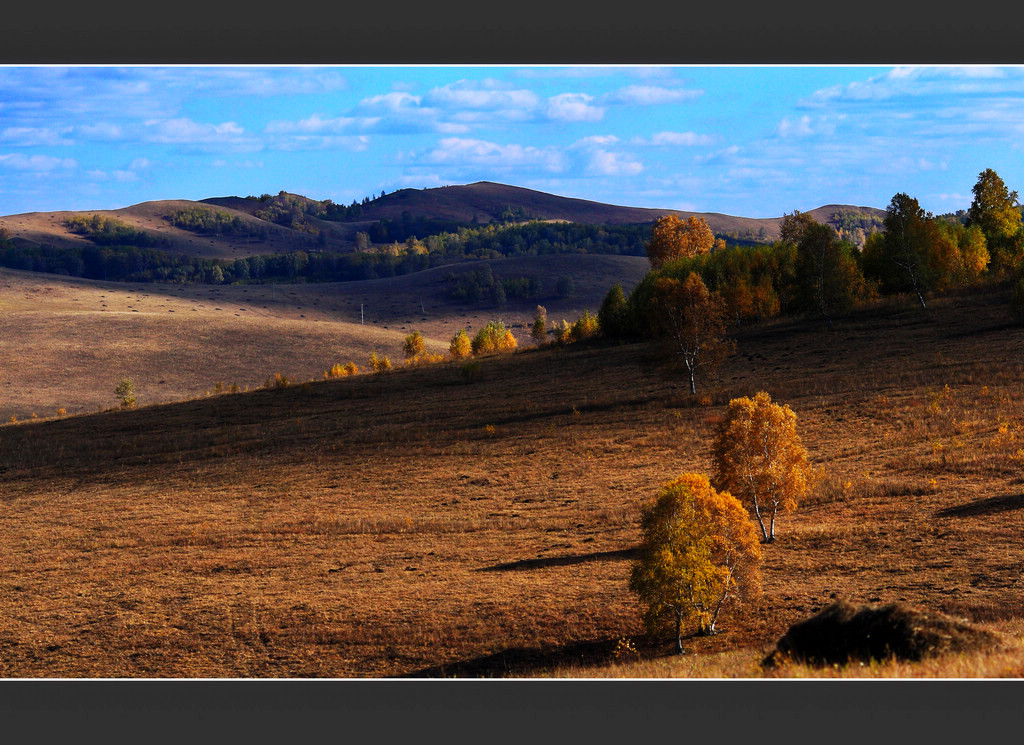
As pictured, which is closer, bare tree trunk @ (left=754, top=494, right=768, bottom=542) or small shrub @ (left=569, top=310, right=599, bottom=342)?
A: bare tree trunk @ (left=754, top=494, right=768, bottom=542)

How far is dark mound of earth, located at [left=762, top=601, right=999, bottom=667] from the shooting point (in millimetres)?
15750

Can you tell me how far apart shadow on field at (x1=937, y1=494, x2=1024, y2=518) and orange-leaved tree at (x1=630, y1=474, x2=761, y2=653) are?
11.6 m

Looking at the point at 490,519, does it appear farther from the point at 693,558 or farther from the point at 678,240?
the point at 678,240

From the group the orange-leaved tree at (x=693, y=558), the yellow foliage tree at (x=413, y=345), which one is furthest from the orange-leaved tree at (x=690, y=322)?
the yellow foliage tree at (x=413, y=345)

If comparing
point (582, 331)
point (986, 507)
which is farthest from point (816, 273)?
point (986, 507)

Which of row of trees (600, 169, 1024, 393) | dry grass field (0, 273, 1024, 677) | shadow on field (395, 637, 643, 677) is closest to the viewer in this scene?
shadow on field (395, 637, 643, 677)

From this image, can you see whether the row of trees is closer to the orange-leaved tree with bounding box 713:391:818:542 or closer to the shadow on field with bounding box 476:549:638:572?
the orange-leaved tree with bounding box 713:391:818:542

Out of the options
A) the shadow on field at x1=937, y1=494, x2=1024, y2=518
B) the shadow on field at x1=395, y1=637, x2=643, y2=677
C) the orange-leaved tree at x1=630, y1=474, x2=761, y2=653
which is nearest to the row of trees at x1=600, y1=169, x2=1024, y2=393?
the shadow on field at x1=937, y1=494, x2=1024, y2=518

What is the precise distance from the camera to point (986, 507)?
1280 inches

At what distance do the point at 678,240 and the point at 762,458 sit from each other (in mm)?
96249

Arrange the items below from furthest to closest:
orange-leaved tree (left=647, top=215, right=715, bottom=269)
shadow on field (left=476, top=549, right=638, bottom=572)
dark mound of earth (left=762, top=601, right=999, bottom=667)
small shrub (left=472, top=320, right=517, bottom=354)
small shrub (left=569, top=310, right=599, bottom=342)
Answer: orange-leaved tree (left=647, top=215, right=715, bottom=269) → small shrub (left=472, top=320, right=517, bottom=354) → small shrub (left=569, top=310, right=599, bottom=342) → shadow on field (left=476, top=549, right=638, bottom=572) → dark mound of earth (left=762, top=601, right=999, bottom=667)

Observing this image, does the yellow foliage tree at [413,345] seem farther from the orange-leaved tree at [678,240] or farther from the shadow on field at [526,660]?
the shadow on field at [526,660]

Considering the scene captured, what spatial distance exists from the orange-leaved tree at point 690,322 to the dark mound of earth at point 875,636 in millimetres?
47270

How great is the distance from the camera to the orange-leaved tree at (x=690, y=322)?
6438 cm
